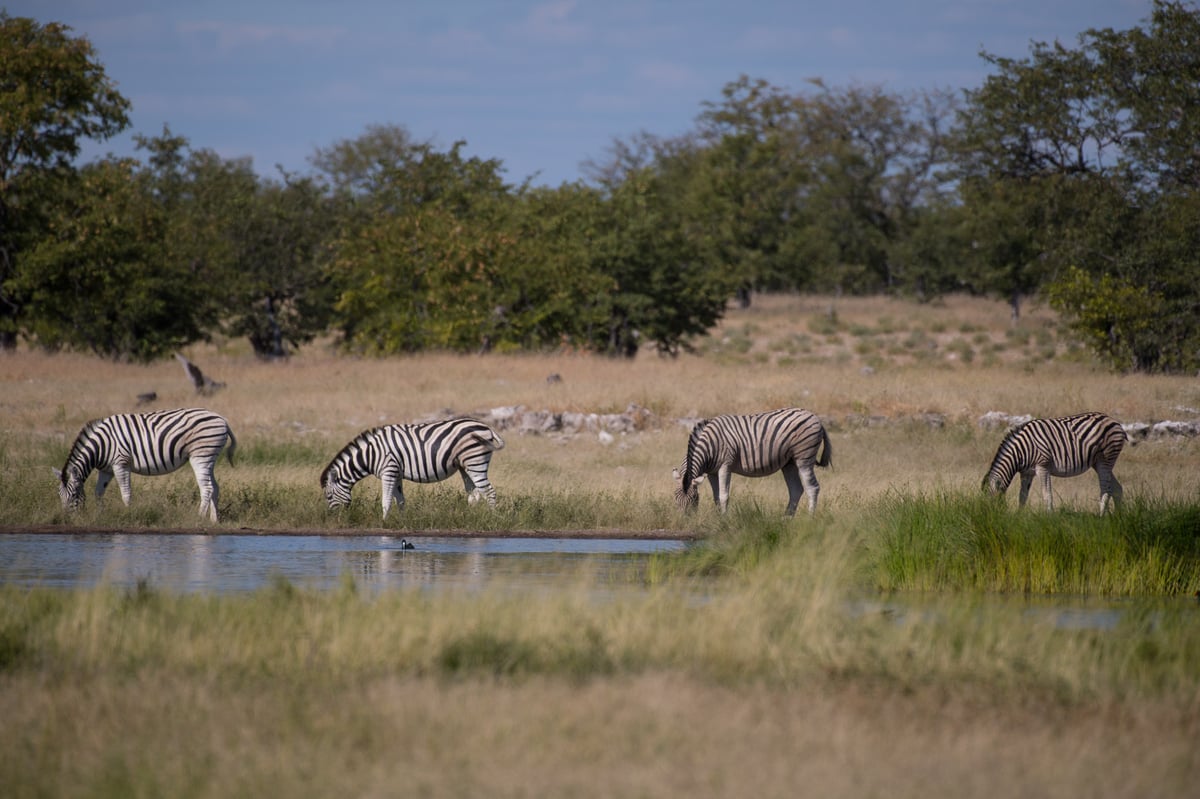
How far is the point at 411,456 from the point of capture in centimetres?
1788

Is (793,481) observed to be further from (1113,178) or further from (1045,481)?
(1113,178)

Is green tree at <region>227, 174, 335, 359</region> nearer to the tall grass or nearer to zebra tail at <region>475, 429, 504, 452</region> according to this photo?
zebra tail at <region>475, 429, 504, 452</region>

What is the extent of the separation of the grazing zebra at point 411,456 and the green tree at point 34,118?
27941 millimetres

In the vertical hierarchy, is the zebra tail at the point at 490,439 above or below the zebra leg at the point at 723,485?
above

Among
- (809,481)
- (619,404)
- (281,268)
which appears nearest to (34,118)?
(281,268)

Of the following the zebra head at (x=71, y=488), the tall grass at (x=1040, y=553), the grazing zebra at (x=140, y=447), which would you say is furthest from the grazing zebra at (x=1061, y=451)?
the zebra head at (x=71, y=488)

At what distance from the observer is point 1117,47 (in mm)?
39375

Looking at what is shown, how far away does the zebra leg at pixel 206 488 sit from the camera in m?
17.2

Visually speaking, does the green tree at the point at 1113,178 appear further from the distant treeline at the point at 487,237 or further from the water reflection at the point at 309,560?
the water reflection at the point at 309,560

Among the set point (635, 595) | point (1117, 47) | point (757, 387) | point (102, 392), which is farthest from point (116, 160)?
point (635, 595)

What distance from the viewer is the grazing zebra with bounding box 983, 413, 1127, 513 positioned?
1867 centimetres

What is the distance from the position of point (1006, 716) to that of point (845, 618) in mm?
2373

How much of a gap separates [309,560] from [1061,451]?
10.8 m

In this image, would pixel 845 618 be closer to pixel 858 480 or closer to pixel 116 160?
pixel 858 480
